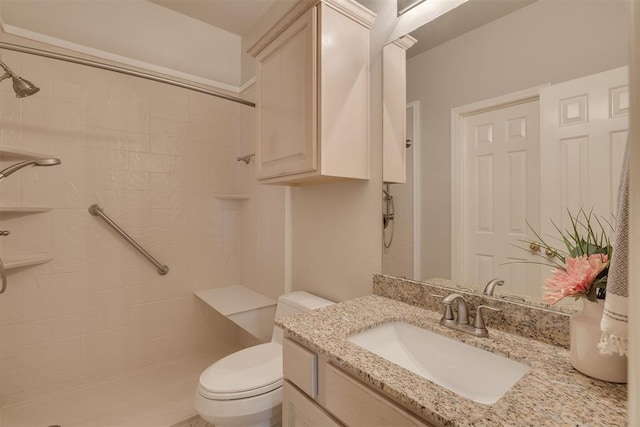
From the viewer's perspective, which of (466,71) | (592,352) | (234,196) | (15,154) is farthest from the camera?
(234,196)

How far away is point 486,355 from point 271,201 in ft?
5.10

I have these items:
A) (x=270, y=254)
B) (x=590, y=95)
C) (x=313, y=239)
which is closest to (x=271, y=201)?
(x=270, y=254)

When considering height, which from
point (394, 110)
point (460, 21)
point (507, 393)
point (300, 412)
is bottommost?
point (300, 412)

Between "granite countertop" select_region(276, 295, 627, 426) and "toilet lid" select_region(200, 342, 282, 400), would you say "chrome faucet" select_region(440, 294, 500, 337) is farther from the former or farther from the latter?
"toilet lid" select_region(200, 342, 282, 400)

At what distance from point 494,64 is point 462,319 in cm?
85

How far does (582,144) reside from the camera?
2.63ft

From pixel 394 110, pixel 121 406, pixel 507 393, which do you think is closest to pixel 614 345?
pixel 507 393

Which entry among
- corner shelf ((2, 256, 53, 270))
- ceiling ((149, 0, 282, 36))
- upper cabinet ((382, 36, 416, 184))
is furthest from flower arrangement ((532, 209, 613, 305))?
corner shelf ((2, 256, 53, 270))

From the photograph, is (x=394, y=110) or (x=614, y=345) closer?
(x=614, y=345)

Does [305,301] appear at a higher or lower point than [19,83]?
lower

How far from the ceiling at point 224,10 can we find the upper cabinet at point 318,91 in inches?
35.4

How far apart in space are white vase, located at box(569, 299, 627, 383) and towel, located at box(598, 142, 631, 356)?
0.33 feet

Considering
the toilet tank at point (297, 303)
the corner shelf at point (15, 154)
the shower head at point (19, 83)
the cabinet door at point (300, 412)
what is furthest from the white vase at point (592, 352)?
the corner shelf at point (15, 154)

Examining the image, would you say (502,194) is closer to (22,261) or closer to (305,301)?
(305,301)
